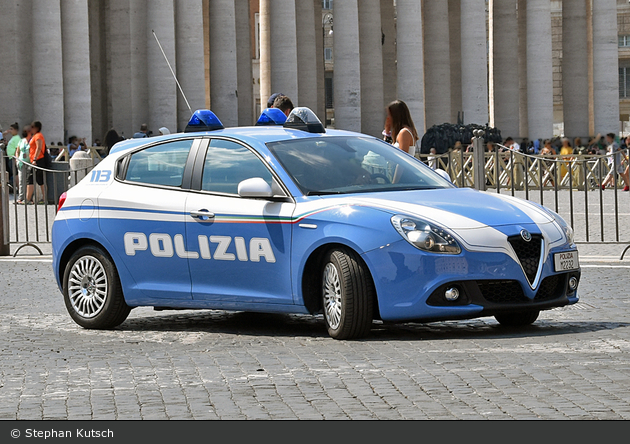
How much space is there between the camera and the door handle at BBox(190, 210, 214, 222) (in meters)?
9.47

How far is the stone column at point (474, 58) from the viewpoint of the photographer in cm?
5378

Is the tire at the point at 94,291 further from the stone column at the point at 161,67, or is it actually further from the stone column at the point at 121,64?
the stone column at the point at 121,64

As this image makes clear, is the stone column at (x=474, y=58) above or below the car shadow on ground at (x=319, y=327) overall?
above

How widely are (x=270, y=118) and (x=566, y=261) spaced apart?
11.1ft

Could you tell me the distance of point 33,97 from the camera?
39.1 m

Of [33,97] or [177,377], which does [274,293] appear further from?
[33,97]

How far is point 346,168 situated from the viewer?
374 inches

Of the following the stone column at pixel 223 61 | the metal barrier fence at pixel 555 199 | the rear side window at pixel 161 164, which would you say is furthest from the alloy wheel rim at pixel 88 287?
the stone column at pixel 223 61

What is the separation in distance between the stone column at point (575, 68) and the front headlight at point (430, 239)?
54.3 m

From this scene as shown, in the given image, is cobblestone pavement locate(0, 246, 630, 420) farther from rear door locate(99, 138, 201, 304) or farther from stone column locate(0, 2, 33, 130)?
stone column locate(0, 2, 33, 130)

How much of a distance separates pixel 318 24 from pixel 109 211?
5997cm

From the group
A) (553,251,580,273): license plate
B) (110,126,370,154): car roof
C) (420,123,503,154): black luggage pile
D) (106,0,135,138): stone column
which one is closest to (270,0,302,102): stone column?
(106,0,135,138): stone column
